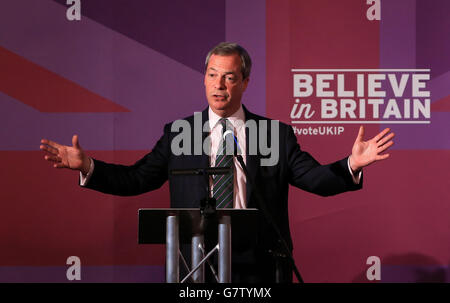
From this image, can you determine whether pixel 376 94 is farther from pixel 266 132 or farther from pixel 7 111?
pixel 7 111

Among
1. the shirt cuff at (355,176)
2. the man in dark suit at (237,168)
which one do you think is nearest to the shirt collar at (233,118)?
the man in dark suit at (237,168)

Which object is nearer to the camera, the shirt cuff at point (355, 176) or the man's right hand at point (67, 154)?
the man's right hand at point (67, 154)

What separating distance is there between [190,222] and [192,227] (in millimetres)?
71

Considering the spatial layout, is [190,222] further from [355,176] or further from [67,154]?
[355,176]

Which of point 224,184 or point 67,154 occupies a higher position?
point 67,154

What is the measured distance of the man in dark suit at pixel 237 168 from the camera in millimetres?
3031

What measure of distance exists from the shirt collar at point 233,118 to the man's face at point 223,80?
0.22 feet

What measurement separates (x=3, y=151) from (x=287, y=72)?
2.11 metres

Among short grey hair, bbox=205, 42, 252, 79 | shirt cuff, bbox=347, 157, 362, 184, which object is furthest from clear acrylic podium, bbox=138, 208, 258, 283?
short grey hair, bbox=205, 42, 252, 79

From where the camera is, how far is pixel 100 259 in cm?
402

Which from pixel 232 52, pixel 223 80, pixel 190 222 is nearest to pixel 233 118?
pixel 223 80

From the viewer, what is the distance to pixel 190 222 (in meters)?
2.45

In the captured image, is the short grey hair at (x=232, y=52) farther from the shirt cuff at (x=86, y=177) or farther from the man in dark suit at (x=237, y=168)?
the shirt cuff at (x=86, y=177)

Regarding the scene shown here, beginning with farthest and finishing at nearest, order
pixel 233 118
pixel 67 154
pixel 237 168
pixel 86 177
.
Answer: pixel 233 118
pixel 237 168
pixel 86 177
pixel 67 154
